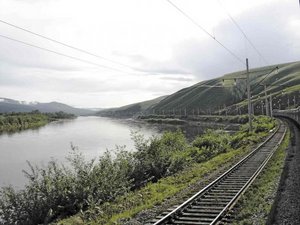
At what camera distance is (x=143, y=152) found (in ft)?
101

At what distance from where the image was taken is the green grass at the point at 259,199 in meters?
13.9

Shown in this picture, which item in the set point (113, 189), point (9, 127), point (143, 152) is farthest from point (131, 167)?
point (9, 127)

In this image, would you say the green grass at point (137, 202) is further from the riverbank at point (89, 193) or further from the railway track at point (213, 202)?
the railway track at point (213, 202)

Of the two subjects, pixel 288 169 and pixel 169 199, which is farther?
pixel 288 169

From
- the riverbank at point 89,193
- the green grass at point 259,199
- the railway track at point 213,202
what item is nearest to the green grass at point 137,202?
the riverbank at point 89,193

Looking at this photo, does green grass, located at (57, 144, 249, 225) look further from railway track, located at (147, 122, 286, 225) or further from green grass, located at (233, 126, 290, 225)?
green grass, located at (233, 126, 290, 225)

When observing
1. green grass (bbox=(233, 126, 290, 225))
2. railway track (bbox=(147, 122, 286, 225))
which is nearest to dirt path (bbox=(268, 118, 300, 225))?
green grass (bbox=(233, 126, 290, 225))

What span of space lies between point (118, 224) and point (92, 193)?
300 inches

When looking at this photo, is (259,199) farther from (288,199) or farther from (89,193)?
(89,193)

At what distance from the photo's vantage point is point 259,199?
1666 centimetres

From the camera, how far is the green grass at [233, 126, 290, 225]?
13938mm

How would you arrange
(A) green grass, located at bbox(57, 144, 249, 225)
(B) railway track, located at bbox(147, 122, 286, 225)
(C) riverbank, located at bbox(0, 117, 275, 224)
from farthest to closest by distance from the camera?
(C) riverbank, located at bbox(0, 117, 275, 224) < (A) green grass, located at bbox(57, 144, 249, 225) < (B) railway track, located at bbox(147, 122, 286, 225)

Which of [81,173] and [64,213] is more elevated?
[81,173]

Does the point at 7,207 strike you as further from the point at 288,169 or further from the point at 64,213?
the point at 288,169
